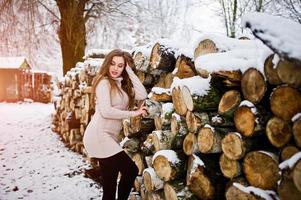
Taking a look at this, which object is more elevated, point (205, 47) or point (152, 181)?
point (205, 47)

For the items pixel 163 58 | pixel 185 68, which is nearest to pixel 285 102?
pixel 185 68

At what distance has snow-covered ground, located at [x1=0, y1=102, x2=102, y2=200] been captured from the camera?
15.9 feet

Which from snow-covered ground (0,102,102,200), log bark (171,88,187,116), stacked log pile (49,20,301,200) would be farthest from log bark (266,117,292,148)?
snow-covered ground (0,102,102,200)

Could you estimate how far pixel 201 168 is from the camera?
2783 mm

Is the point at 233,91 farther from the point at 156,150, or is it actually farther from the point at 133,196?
the point at 133,196

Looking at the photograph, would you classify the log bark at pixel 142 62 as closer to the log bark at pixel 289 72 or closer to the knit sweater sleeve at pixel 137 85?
the knit sweater sleeve at pixel 137 85

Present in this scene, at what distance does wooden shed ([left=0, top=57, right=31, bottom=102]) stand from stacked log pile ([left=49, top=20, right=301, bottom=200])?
1868 cm

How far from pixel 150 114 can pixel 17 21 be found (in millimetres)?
7928

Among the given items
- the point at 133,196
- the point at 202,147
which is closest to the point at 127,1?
the point at 133,196

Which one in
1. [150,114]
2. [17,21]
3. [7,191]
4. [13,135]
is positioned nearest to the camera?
[150,114]

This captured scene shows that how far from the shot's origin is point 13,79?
70.7 feet

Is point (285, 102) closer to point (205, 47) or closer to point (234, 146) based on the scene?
point (234, 146)

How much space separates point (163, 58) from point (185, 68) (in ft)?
1.20

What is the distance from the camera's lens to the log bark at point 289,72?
193 centimetres
